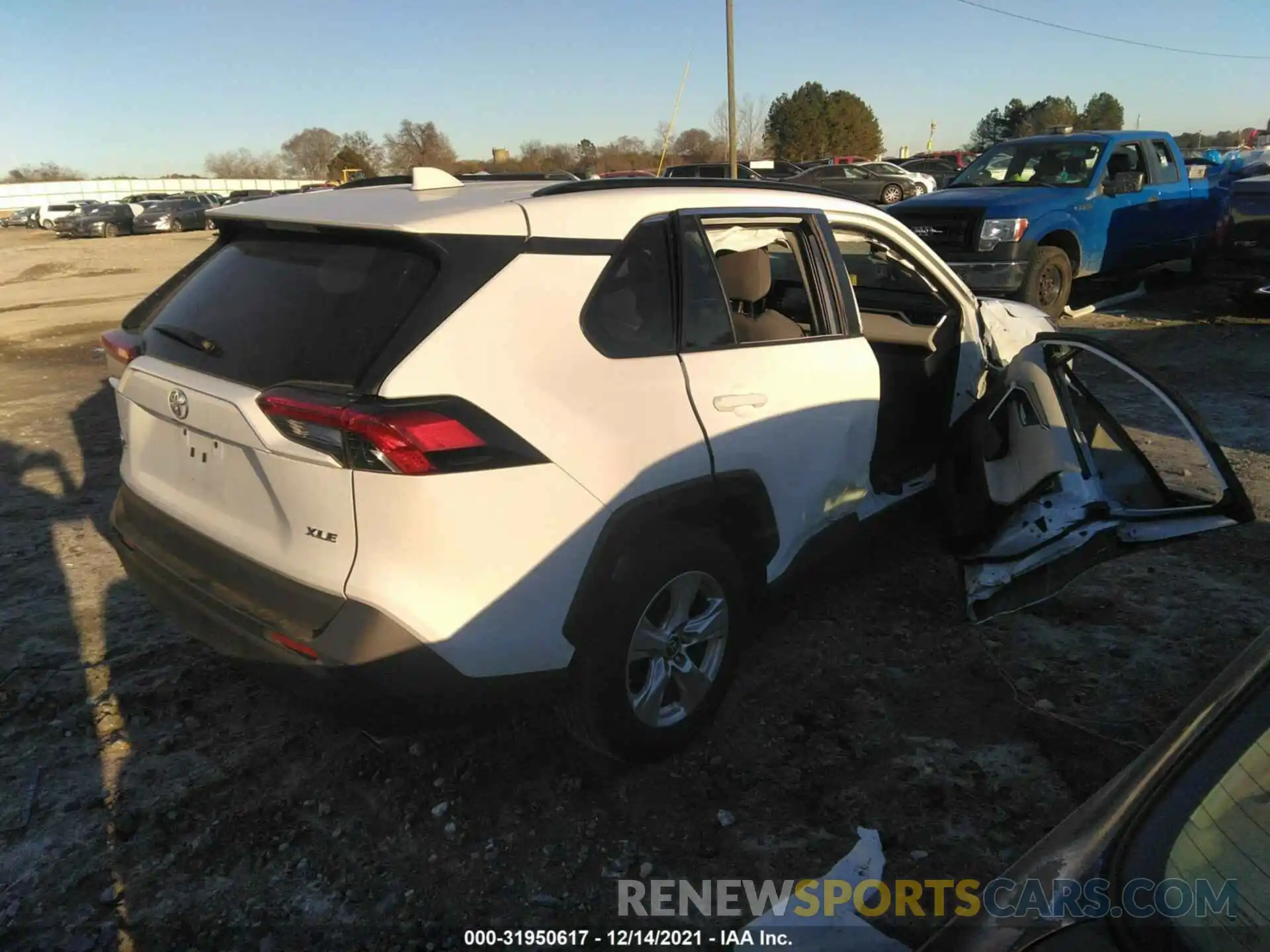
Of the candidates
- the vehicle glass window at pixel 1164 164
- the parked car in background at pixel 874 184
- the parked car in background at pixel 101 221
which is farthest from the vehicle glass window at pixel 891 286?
the parked car in background at pixel 101 221

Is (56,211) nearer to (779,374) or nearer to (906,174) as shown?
(906,174)

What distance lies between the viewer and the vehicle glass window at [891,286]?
13.4 ft

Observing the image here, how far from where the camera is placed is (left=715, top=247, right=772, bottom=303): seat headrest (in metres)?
3.56

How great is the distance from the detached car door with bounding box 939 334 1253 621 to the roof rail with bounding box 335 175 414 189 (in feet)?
8.69

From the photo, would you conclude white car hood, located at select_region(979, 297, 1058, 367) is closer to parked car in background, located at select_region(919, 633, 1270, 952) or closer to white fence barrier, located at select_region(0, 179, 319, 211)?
parked car in background, located at select_region(919, 633, 1270, 952)

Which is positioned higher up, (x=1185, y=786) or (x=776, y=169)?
(x=776, y=169)

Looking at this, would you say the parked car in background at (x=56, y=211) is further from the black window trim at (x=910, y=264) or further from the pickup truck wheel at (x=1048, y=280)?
the black window trim at (x=910, y=264)

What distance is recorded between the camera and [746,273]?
3.59 metres

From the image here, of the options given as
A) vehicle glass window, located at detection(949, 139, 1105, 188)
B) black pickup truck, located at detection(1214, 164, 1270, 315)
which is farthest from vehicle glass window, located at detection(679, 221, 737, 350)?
black pickup truck, located at detection(1214, 164, 1270, 315)

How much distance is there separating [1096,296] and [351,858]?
12198 millimetres

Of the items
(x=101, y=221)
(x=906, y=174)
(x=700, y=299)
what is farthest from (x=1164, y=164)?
(x=101, y=221)

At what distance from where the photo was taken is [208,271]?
2.87m

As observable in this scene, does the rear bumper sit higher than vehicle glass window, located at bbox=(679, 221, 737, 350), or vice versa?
vehicle glass window, located at bbox=(679, 221, 737, 350)

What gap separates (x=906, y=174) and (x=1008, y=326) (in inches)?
969
